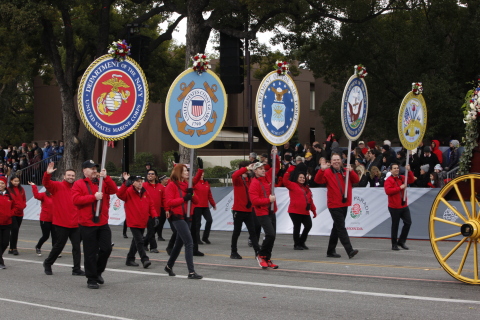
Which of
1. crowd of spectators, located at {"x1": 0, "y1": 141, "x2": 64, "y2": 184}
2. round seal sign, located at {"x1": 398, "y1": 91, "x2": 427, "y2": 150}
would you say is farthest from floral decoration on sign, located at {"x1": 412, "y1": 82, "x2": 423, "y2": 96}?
crowd of spectators, located at {"x1": 0, "y1": 141, "x2": 64, "y2": 184}

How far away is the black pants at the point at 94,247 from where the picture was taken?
378 inches

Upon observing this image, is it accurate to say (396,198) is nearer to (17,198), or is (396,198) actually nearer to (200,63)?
(200,63)

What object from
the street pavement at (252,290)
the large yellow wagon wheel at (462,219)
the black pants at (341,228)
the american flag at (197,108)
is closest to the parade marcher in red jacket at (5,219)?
the street pavement at (252,290)

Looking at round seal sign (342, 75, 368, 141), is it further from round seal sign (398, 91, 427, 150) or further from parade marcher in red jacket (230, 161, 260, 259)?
parade marcher in red jacket (230, 161, 260, 259)

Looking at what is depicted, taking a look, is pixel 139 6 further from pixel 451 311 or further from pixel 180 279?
pixel 451 311

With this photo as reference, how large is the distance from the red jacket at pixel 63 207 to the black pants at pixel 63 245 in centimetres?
11

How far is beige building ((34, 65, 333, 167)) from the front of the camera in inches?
1553

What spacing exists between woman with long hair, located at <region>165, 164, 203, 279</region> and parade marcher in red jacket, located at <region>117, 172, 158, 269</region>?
1.43 m

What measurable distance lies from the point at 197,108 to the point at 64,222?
3110 mm

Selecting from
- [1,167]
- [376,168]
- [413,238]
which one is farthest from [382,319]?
[1,167]

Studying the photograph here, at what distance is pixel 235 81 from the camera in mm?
18422

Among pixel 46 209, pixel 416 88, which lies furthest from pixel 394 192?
pixel 46 209

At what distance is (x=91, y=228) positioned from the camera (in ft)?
31.7

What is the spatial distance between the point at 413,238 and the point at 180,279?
7971mm
